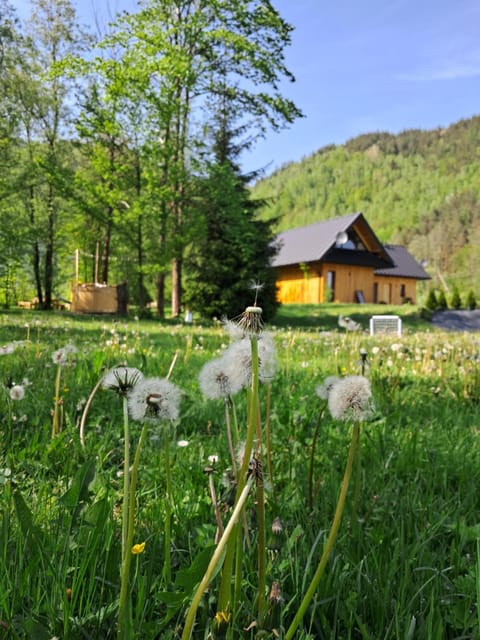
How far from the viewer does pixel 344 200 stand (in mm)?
139000

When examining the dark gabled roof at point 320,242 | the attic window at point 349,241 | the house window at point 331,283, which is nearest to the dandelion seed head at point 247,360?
the dark gabled roof at point 320,242

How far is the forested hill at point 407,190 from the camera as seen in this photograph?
9212cm

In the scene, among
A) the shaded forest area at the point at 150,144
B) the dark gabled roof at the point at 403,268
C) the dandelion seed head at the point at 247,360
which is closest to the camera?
the dandelion seed head at the point at 247,360

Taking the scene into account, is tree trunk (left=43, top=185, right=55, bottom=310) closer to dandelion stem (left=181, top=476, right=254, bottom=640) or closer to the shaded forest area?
the shaded forest area

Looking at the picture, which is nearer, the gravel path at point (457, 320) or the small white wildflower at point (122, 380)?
the small white wildflower at point (122, 380)

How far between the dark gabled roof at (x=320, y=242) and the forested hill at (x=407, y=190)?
4474cm

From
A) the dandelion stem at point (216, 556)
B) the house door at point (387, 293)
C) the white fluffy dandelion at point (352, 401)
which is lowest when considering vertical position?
the dandelion stem at point (216, 556)

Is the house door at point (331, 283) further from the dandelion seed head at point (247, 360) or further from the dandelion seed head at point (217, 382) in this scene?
the dandelion seed head at point (247, 360)

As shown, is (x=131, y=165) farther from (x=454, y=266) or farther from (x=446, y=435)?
(x=454, y=266)

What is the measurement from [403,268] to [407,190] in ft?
311

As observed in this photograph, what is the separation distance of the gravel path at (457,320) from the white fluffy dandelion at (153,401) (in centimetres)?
2460

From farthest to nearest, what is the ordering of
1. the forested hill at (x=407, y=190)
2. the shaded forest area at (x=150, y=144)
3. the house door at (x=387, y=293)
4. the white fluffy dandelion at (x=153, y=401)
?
the forested hill at (x=407, y=190), the house door at (x=387, y=293), the shaded forest area at (x=150, y=144), the white fluffy dandelion at (x=153, y=401)

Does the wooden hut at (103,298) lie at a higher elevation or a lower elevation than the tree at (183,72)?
lower

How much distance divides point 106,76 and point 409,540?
848 inches
